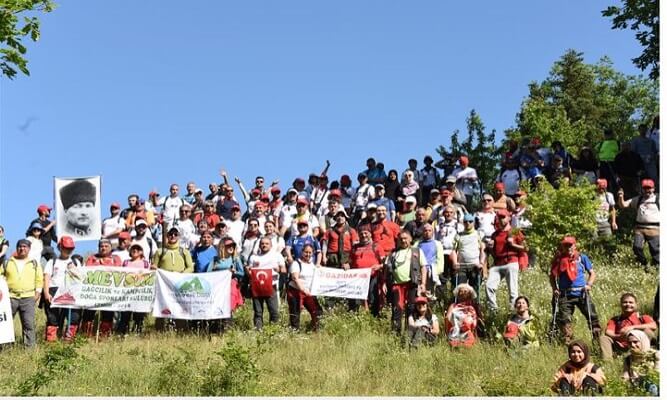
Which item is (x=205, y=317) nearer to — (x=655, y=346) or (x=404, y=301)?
(x=404, y=301)

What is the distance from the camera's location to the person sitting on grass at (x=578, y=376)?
10570 millimetres

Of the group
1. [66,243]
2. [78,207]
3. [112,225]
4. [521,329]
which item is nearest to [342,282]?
[521,329]

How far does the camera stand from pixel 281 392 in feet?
38.5

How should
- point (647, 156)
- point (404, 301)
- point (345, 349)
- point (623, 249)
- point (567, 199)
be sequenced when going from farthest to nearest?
point (647, 156), point (623, 249), point (567, 199), point (404, 301), point (345, 349)

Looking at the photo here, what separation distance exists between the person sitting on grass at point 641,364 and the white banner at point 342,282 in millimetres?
5234

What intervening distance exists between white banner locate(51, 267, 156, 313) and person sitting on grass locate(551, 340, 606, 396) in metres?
7.57

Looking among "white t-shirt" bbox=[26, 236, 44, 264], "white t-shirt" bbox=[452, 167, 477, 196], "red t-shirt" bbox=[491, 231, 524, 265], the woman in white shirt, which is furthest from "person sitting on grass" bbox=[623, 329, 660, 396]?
"white t-shirt" bbox=[452, 167, 477, 196]

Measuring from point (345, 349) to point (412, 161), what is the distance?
377 inches

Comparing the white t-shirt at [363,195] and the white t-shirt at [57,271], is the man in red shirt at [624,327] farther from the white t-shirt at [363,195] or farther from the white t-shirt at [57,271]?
the white t-shirt at [363,195]

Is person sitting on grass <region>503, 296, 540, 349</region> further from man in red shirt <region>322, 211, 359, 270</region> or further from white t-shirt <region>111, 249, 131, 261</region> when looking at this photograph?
white t-shirt <region>111, 249, 131, 261</region>

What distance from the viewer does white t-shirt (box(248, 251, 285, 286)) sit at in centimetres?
1520

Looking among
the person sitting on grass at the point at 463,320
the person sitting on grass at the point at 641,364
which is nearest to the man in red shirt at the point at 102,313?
the person sitting on grass at the point at 463,320

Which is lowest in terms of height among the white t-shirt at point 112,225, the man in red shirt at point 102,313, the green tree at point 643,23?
the man in red shirt at point 102,313

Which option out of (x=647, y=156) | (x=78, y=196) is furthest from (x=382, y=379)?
(x=647, y=156)
